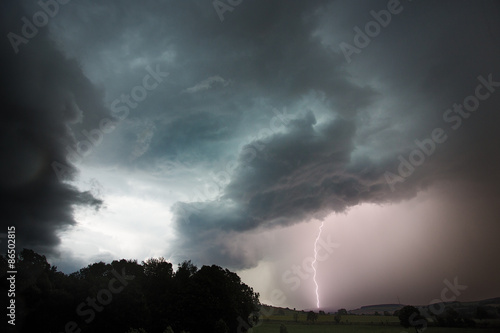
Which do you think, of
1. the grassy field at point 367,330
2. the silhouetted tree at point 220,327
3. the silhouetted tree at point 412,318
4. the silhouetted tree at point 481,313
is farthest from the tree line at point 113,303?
the silhouetted tree at point 481,313

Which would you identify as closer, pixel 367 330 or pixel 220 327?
pixel 220 327

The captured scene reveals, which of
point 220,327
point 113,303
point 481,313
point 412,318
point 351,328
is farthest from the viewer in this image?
point 351,328

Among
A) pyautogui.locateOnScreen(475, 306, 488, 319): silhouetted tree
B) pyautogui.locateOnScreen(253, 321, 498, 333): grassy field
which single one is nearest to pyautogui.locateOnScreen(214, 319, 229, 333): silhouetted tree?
pyautogui.locateOnScreen(253, 321, 498, 333): grassy field

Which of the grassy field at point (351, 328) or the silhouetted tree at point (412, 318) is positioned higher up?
the silhouetted tree at point (412, 318)

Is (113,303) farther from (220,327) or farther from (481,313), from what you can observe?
(481,313)

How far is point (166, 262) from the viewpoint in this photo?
77375 millimetres

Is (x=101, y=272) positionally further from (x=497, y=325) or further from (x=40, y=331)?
(x=497, y=325)

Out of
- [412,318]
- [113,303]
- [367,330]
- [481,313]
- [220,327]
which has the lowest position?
[367,330]

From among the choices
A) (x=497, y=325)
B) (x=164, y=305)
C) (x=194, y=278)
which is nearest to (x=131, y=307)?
(x=164, y=305)

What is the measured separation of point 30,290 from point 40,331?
6561mm

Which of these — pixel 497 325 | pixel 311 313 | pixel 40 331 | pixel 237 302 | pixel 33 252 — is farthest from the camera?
pixel 311 313

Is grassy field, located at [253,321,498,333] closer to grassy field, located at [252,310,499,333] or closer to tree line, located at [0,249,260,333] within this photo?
grassy field, located at [252,310,499,333]

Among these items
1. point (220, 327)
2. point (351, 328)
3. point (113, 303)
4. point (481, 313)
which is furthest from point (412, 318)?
point (113, 303)

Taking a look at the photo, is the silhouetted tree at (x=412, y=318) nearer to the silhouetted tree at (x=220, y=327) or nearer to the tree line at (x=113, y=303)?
the tree line at (x=113, y=303)
